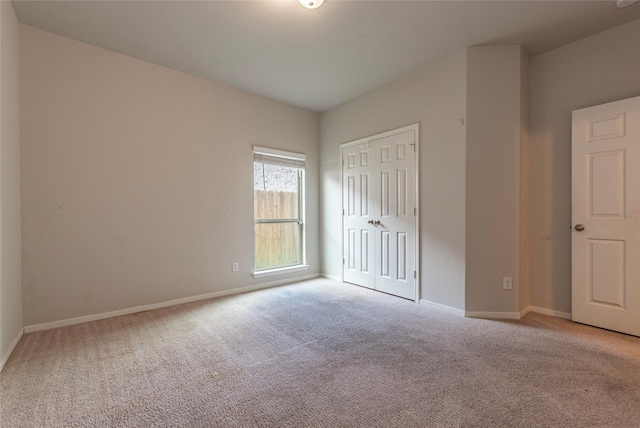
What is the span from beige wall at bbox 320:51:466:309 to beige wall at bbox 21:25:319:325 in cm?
196

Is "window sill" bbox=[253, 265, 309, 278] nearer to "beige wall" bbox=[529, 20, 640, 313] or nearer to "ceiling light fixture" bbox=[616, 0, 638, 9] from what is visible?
"beige wall" bbox=[529, 20, 640, 313]

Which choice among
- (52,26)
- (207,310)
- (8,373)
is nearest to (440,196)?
(207,310)

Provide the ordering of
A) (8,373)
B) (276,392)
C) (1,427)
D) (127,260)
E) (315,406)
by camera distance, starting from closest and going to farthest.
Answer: (1,427) < (315,406) < (276,392) < (8,373) < (127,260)

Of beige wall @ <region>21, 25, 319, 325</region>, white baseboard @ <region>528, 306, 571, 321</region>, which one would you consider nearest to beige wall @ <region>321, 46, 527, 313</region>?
white baseboard @ <region>528, 306, 571, 321</region>

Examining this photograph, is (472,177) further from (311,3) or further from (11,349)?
(11,349)

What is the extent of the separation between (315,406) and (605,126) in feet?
11.1

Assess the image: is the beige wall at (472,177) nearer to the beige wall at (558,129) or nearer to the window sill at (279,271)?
the beige wall at (558,129)

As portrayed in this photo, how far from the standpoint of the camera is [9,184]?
2.18 meters

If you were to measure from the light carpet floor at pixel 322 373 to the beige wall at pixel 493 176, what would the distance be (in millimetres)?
400

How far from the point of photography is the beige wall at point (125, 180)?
8.41 feet

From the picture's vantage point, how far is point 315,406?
1561mm

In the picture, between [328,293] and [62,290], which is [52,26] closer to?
[62,290]

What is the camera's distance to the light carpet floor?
1.49 meters

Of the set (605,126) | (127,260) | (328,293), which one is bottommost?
(328,293)
